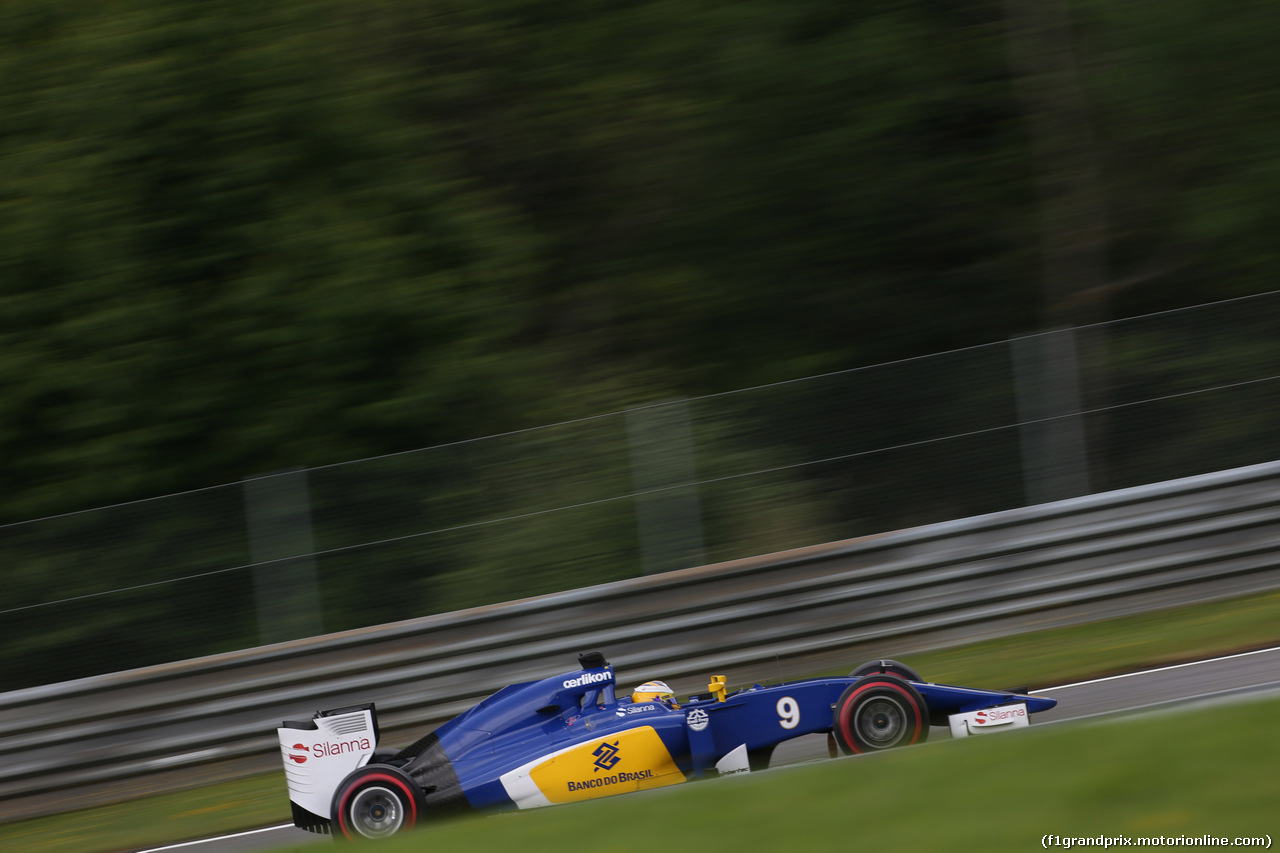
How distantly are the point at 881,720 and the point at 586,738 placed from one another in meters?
1.49

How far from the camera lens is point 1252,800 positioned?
11.9 ft

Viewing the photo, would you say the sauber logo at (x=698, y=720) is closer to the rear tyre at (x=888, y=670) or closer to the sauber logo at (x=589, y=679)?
the sauber logo at (x=589, y=679)

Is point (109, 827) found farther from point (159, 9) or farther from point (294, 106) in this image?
point (159, 9)

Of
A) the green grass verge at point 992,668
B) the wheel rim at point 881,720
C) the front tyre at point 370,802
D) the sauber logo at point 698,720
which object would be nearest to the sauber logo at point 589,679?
the sauber logo at point 698,720

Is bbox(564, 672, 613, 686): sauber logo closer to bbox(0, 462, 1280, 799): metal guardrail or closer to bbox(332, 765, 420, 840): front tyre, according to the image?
bbox(332, 765, 420, 840): front tyre

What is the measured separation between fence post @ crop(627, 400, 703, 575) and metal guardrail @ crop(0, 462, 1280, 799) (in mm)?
245

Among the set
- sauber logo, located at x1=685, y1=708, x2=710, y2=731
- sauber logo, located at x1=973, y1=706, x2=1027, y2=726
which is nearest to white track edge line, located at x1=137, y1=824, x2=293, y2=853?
sauber logo, located at x1=685, y1=708, x2=710, y2=731

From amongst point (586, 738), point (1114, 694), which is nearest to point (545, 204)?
point (586, 738)

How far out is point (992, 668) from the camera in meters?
8.57

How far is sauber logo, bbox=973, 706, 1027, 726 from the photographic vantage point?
6.52 m

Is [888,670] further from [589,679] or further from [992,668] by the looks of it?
[992,668]

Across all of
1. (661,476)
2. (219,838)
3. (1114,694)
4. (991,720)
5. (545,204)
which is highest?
(545,204)

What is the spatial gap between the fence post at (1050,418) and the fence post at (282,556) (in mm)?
5042

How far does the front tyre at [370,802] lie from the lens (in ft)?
22.0
